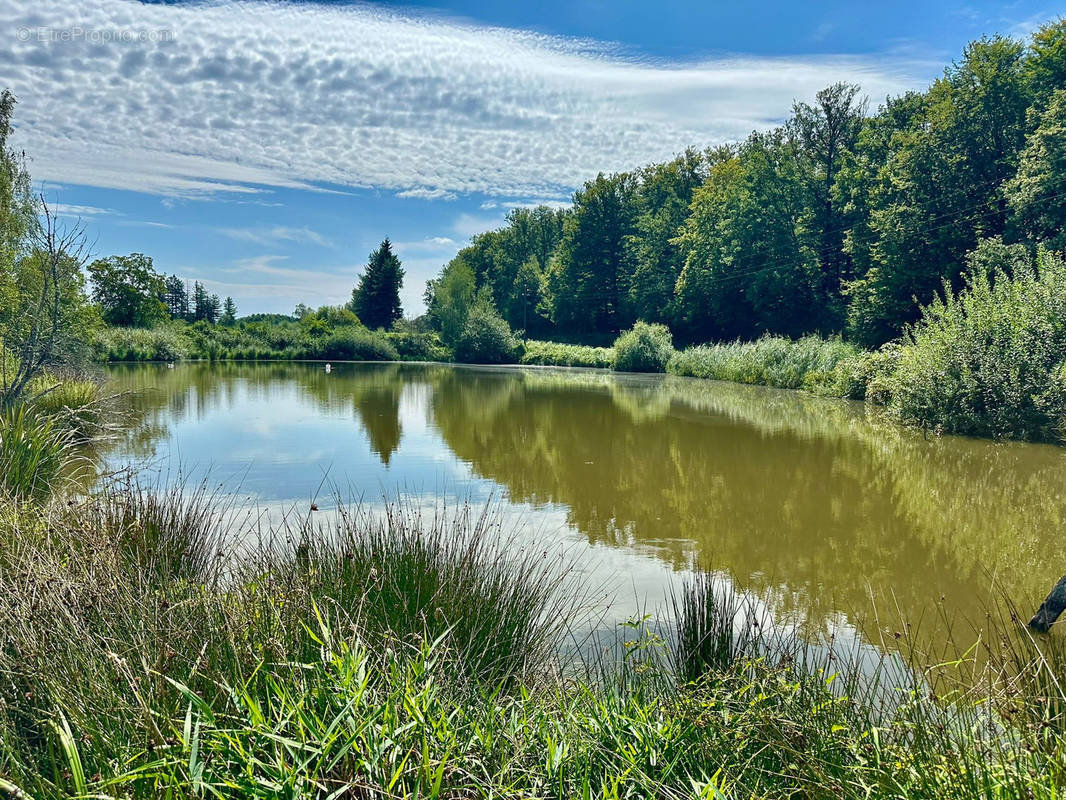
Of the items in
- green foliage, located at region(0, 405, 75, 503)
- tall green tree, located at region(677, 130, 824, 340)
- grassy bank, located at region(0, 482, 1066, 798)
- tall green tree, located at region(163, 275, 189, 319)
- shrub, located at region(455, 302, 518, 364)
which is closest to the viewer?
grassy bank, located at region(0, 482, 1066, 798)

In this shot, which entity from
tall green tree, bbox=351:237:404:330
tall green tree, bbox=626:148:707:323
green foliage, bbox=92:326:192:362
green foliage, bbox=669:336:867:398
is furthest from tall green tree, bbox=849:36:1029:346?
tall green tree, bbox=351:237:404:330

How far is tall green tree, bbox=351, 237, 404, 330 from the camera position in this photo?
65938mm

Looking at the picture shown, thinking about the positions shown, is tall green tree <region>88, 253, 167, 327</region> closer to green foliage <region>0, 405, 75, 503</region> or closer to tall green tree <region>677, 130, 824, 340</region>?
tall green tree <region>677, 130, 824, 340</region>

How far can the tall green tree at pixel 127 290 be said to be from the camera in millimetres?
→ 47156

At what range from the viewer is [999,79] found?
1049 inches

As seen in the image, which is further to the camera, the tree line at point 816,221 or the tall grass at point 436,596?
the tree line at point 816,221

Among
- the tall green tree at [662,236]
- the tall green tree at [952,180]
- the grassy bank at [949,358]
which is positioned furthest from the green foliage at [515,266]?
the tall green tree at [952,180]

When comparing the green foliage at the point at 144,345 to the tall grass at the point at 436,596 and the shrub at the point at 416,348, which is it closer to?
the shrub at the point at 416,348

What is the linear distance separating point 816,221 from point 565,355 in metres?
18.0

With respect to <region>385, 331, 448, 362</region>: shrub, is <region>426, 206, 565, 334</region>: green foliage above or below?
above

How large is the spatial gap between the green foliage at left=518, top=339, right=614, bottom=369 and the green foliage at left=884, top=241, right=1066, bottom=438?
28730 millimetres

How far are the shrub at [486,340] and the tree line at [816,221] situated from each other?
24.6 feet

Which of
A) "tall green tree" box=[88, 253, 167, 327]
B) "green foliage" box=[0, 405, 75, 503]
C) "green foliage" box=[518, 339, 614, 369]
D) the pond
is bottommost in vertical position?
the pond

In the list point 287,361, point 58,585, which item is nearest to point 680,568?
point 58,585
